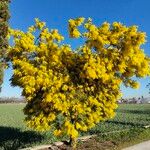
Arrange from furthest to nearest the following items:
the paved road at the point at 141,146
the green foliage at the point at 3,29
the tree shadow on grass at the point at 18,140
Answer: the tree shadow on grass at the point at 18,140 < the green foliage at the point at 3,29 < the paved road at the point at 141,146

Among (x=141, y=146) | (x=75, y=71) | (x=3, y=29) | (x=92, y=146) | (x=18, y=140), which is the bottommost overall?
(x=141, y=146)

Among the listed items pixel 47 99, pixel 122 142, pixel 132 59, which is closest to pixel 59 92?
pixel 47 99

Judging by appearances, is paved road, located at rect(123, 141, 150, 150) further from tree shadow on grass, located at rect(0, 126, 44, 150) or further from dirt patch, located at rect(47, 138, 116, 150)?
tree shadow on grass, located at rect(0, 126, 44, 150)

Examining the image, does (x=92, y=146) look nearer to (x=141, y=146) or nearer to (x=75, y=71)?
(x=141, y=146)

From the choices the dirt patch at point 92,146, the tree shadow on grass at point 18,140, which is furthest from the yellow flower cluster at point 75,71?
the tree shadow on grass at point 18,140

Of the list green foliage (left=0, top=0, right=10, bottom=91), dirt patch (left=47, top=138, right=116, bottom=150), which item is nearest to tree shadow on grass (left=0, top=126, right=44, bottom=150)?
dirt patch (left=47, top=138, right=116, bottom=150)

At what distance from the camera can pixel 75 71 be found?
1600 centimetres

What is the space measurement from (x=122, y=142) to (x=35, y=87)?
17.6ft

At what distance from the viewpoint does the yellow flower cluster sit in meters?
15.2

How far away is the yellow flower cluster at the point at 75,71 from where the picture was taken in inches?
600

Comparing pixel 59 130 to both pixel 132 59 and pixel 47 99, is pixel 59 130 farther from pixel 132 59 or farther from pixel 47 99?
pixel 132 59

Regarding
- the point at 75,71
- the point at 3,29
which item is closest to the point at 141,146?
the point at 75,71

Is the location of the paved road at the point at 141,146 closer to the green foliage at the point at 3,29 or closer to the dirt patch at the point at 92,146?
the dirt patch at the point at 92,146

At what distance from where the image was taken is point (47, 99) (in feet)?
49.0
